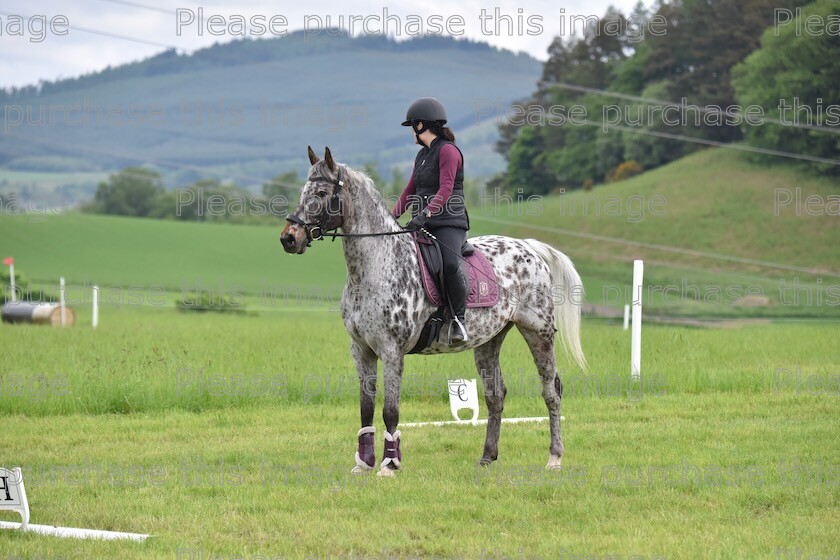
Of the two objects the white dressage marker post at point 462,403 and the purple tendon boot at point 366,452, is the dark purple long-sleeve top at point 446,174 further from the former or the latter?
the white dressage marker post at point 462,403

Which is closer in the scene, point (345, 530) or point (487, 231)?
point (345, 530)

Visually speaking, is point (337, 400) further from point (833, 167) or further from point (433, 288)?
point (833, 167)

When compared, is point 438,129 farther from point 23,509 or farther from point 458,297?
point 23,509

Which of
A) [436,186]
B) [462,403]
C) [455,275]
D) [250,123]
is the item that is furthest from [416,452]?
[250,123]

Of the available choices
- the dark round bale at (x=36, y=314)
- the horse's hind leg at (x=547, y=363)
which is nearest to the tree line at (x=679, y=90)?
the dark round bale at (x=36, y=314)

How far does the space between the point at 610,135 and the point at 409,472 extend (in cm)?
5627

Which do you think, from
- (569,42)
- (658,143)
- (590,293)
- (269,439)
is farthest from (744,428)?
(569,42)

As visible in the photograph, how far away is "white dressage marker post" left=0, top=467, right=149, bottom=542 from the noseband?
2.44m

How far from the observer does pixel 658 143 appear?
59688mm

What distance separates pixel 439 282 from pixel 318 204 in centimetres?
117

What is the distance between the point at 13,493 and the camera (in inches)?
239

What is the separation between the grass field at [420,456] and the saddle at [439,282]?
1133 millimetres

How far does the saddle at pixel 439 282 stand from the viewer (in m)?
7.89

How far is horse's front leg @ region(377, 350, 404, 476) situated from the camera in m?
7.72
